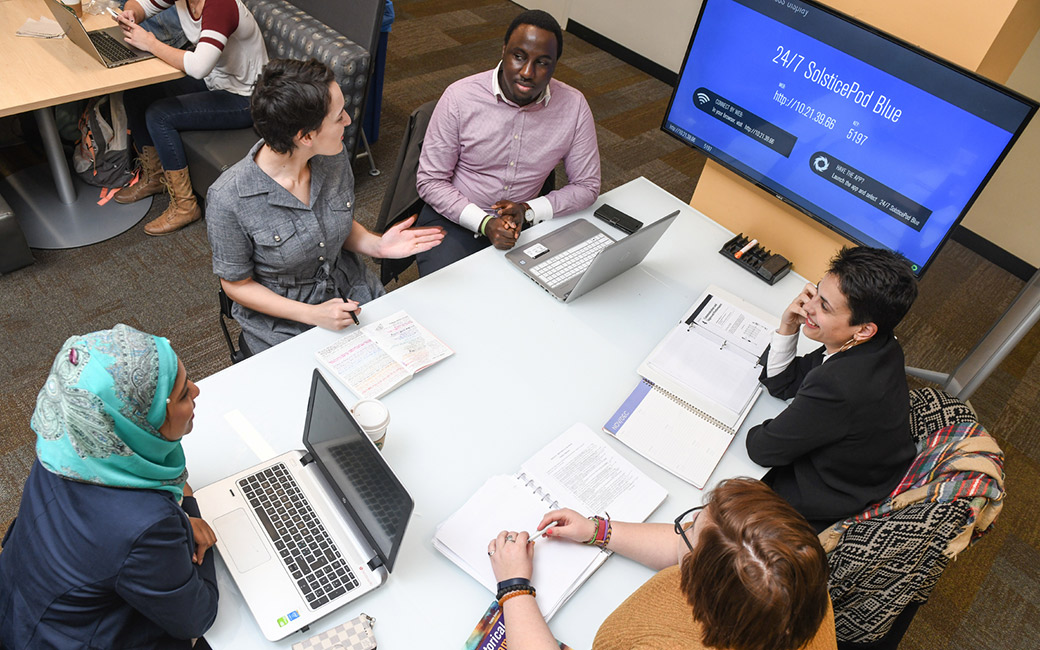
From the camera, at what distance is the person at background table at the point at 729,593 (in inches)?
41.9

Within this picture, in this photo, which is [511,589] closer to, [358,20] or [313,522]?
[313,522]

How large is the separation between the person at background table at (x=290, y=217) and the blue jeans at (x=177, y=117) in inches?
51.2

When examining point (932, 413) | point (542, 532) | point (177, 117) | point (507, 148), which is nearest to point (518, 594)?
point (542, 532)

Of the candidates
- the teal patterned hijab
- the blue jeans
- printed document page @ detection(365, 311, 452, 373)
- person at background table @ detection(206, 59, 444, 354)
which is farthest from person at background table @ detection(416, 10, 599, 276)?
the teal patterned hijab

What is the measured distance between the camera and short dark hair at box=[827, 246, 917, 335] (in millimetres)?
1591

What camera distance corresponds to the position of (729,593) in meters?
1.08

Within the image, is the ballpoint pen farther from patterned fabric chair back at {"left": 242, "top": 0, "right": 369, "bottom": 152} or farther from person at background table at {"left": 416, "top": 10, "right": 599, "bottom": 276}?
patterned fabric chair back at {"left": 242, "top": 0, "right": 369, "bottom": 152}

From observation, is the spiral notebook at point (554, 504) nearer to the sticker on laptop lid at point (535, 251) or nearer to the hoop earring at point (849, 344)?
the hoop earring at point (849, 344)

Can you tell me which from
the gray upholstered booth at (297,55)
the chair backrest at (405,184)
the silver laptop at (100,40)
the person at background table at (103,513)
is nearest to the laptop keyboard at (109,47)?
the silver laptop at (100,40)

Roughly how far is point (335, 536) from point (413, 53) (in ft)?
14.1

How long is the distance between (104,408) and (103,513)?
179mm

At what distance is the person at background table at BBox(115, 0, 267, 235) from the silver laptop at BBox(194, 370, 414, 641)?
80.2 inches

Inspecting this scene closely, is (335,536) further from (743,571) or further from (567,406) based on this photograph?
(743,571)

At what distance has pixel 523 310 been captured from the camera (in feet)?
→ 6.62
